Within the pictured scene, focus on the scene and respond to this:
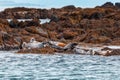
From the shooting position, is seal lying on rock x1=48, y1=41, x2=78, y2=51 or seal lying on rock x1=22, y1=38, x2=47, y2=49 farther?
seal lying on rock x1=22, y1=38, x2=47, y2=49

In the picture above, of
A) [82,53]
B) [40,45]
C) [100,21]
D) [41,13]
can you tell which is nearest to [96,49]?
[82,53]

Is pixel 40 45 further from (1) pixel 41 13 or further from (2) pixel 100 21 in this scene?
(1) pixel 41 13

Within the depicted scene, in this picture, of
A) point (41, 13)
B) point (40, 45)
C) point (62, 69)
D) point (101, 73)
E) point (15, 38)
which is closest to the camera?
point (101, 73)

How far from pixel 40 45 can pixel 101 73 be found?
1642 centimetres

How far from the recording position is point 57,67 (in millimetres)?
34656

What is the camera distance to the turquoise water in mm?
29359

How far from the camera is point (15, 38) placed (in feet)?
169

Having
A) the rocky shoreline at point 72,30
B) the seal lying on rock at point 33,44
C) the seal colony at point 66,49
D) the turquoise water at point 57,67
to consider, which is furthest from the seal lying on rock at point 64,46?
the turquoise water at point 57,67

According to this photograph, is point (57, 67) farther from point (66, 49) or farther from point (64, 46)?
point (64, 46)

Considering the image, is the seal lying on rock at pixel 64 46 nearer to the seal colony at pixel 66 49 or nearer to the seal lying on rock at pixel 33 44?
the seal colony at pixel 66 49

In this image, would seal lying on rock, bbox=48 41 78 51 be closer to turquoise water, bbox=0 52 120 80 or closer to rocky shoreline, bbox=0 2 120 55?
rocky shoreline, bbox=0 2 120 55

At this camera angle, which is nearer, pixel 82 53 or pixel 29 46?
pixel 82 53

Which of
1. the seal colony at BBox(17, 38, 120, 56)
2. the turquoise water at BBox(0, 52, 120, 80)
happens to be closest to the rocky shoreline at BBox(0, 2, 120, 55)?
the seal colony at BBox(17, 38, 120, 56)

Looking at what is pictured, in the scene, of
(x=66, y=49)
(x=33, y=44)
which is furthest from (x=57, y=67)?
(x=33, y=44)
